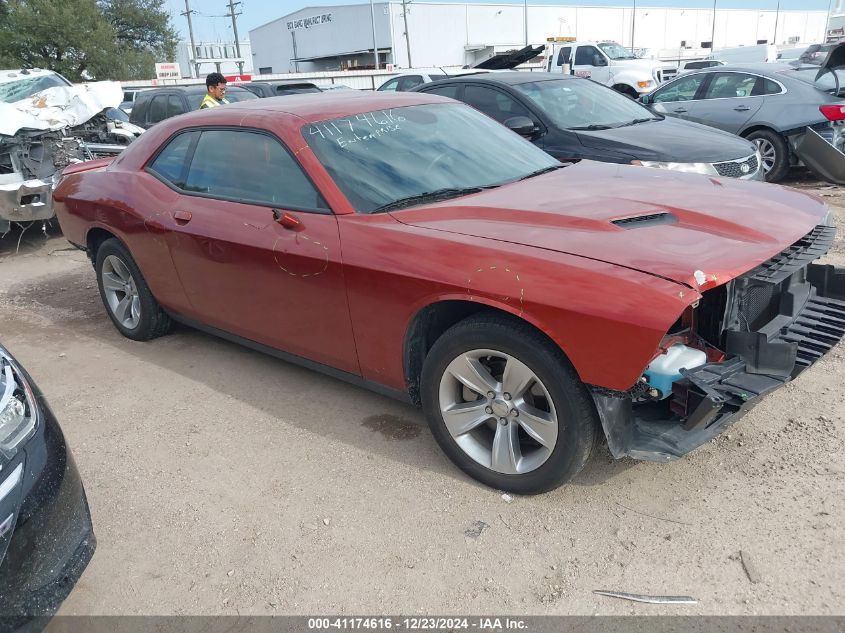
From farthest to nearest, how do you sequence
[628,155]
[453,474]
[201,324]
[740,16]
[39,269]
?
[740,16] → [39,269] → [628,155] → [201,324] → [453,474]

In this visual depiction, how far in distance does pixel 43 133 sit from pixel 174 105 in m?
3.76

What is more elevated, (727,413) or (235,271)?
(235,271)

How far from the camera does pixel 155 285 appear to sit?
14.9 ft

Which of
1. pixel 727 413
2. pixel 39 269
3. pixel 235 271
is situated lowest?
pixel 39 269

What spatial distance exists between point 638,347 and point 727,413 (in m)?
0.50

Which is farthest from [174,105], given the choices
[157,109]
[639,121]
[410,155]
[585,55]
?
[585,55]

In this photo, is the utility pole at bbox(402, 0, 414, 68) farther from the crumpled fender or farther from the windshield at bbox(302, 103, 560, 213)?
the windshield at bbox(302, 103, 560, 213)

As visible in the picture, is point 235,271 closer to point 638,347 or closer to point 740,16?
Result: point 638,347

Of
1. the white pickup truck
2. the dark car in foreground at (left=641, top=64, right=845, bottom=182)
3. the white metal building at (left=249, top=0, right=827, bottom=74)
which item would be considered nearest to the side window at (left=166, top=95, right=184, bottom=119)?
the dark car in foreground at (left=641, top=64, right=845, bottom=182)

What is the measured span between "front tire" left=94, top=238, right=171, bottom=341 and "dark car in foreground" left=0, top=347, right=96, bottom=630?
236 cm

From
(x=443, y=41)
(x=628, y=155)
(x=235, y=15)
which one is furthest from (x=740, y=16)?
(x=628, y=155)

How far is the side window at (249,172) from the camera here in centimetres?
347

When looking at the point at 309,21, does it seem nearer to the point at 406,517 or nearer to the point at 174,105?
the point at 174,105

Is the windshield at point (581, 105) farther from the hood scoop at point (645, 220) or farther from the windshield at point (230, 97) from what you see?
the windshield at point (230, 97)
